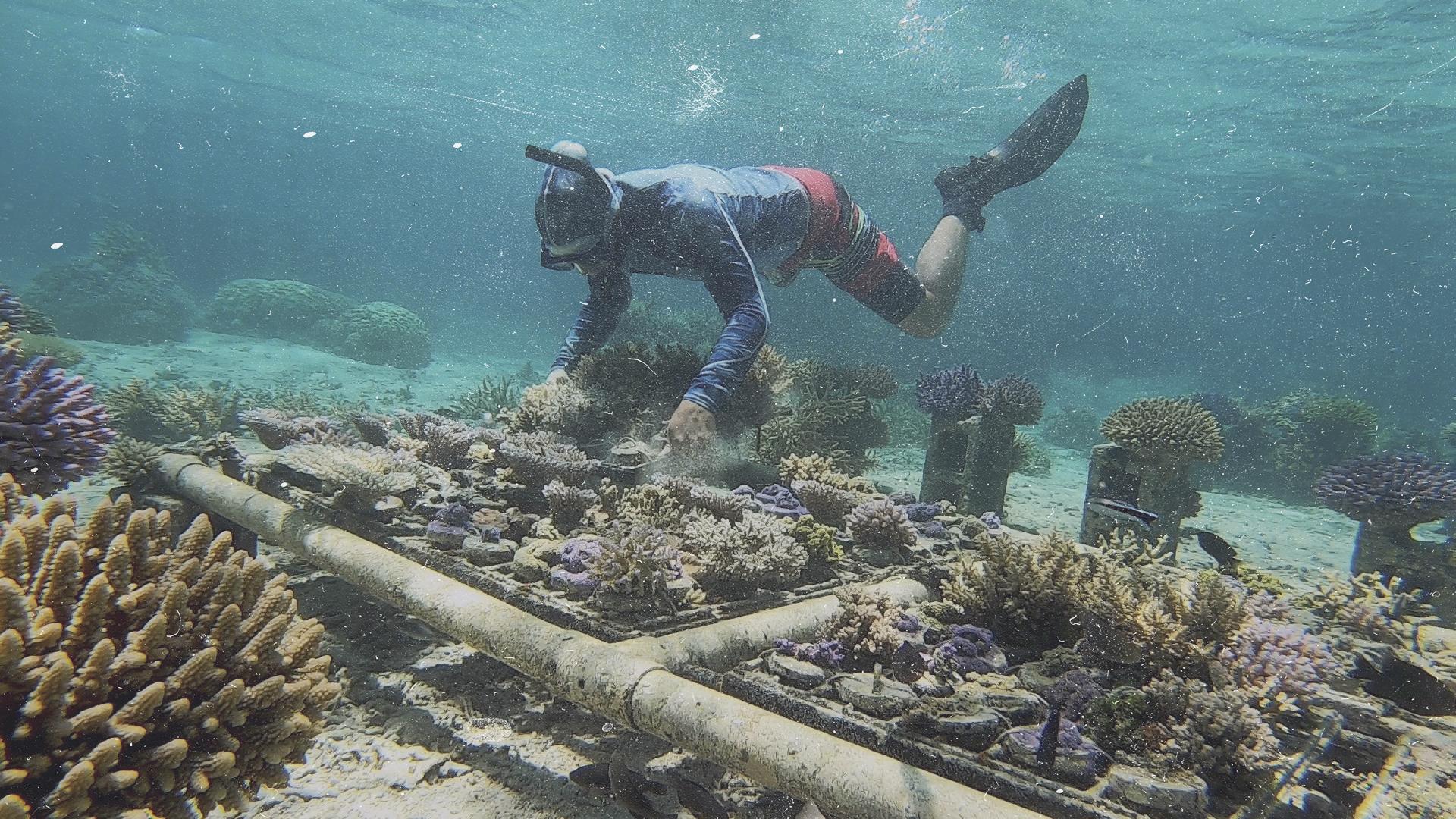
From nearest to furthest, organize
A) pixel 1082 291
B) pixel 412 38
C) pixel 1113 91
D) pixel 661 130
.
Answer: pixel 1113 91 → pixel 412 38 → pixel 661 130 → pixel 1082 291

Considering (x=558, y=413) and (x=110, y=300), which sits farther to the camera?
(x=110, y=300)

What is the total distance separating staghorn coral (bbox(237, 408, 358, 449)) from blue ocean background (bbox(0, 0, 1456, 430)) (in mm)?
20737

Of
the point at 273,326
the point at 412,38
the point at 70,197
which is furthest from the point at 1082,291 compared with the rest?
the point at 70,197

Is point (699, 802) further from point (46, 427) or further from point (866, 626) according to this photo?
point (46, 427)

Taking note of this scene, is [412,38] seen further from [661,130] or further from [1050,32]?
[1050,32]

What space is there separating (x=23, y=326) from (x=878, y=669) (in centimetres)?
924

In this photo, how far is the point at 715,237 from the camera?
477 cm

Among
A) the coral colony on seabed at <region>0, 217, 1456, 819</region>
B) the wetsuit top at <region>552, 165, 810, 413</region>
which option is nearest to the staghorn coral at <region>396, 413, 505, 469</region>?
the coral colony on seabed at <region>0, 217, 1456, 819</region>

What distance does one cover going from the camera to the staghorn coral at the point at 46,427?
3.45m

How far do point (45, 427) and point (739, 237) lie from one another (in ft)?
15.1

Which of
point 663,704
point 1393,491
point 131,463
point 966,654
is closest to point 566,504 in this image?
point 663,704

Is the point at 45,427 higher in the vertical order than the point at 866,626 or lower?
higher

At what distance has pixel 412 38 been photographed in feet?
97.5

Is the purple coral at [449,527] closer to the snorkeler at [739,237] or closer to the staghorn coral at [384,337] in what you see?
the snorkeler at [739,237]
